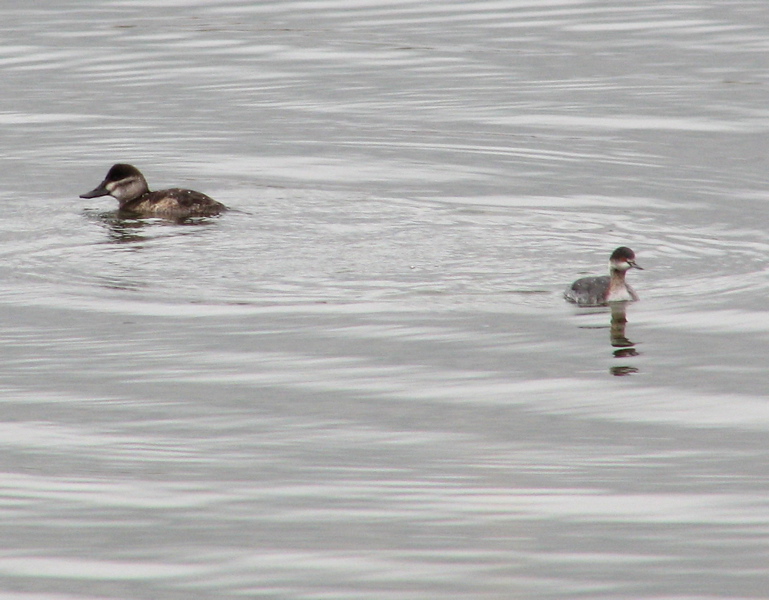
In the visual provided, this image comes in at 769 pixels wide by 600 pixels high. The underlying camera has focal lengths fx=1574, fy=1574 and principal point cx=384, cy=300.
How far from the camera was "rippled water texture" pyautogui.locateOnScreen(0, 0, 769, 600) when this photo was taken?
6668 mm

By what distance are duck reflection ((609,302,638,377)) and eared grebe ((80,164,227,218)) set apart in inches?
176

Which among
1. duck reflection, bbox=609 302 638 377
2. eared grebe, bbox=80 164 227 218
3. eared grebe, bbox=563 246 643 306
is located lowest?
duck reflection, bbox=609 302 638 377

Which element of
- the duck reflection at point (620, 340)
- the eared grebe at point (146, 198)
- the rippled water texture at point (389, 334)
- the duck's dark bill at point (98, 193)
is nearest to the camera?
the rippled water texture at point (389, 334)

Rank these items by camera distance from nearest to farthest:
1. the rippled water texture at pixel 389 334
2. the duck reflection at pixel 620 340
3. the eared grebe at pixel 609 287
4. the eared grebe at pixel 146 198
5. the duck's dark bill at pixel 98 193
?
1. the rippled water texture at pixel 389 334
2. the duck reflection at pixel 620 340
3. the eared grebe at pixel 609 287
4. the eared grebe at pixel 146 198
5. the duck's dark bill at pixel 98 193

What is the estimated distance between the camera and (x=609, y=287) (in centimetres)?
1073

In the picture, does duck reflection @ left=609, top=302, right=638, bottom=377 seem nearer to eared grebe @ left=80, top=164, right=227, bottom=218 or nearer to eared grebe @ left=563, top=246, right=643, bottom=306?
eared grebe @ left=563, top=246, right=643, bottom=306

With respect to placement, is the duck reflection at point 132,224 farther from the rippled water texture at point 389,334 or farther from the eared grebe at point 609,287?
the eared grebe at point 609,287

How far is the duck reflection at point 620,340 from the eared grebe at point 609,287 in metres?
0.07

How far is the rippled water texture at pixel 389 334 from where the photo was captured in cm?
667

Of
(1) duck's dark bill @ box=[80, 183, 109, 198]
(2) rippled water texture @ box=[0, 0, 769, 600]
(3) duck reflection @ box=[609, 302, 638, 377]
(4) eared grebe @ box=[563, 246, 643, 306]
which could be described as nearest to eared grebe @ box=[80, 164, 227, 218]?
(1) duck's dark bill @ box=[80, 183, 109, 198]

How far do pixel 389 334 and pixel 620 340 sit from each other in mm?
1480

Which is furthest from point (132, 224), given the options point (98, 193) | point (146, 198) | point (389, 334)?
point (389, 334)

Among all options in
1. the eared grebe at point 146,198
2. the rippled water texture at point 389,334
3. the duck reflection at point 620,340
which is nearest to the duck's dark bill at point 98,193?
the eared grebe at point 146,198

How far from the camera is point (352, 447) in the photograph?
788cm
